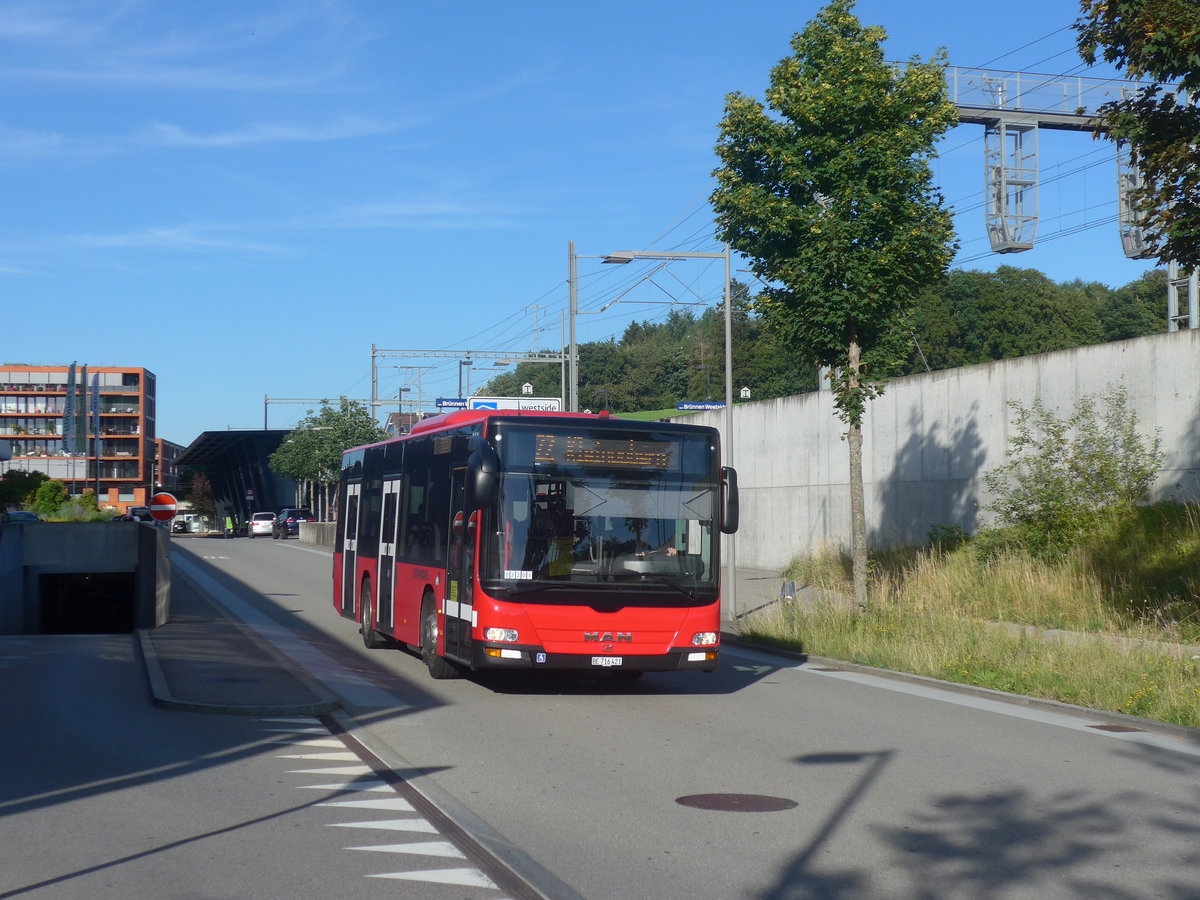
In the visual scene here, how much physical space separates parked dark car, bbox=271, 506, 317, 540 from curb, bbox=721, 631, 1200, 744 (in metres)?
68.7

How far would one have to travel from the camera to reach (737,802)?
8.30m

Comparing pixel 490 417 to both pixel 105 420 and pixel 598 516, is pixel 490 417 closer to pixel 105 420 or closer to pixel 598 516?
pixel 598 516

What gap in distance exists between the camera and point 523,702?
13391mm

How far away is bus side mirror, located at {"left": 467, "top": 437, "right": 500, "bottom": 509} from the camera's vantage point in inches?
504

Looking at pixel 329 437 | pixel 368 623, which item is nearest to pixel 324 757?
pixel 368 623

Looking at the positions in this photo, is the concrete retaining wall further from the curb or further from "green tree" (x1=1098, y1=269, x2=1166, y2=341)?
"green tree" (x1=1098, y1=269, x2=1166, y2=341)

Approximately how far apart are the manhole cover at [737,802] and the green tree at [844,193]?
37.9 feet

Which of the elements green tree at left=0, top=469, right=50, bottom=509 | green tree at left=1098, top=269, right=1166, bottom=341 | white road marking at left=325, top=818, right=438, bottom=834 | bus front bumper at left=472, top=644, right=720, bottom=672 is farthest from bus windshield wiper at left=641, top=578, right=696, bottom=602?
green tree at left=1098, top=269, right=1166, bottom=341

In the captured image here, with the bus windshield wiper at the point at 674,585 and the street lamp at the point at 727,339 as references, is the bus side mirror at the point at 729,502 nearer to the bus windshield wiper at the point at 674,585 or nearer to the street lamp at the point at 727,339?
the bus windshield wiper at the point at 674,585

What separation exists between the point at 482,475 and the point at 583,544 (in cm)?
126

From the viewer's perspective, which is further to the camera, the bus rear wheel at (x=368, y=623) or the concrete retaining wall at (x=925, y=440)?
the concrete retaining wall at (x=925, y=440)

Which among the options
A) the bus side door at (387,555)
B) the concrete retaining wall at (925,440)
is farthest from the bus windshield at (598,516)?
the concrete retaining wall at (925,440)

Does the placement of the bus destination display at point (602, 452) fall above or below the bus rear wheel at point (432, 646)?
above

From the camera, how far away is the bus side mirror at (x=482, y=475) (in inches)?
504
